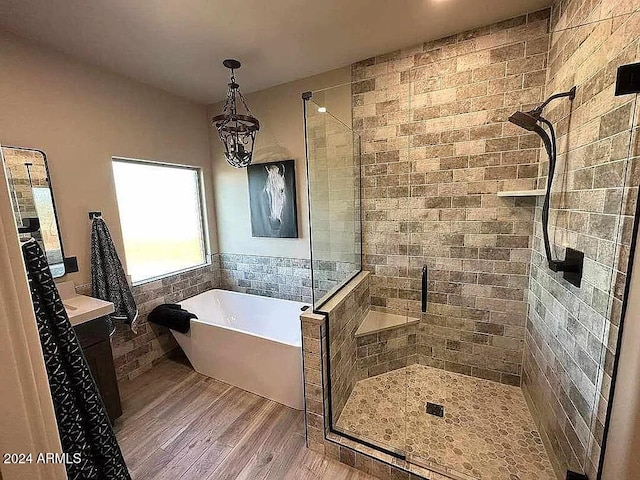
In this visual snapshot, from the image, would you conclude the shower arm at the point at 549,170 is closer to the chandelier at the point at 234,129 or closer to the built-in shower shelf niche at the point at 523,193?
the built-in shower shelf niche at the point at 523,193

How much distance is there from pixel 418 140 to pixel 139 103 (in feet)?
8.55

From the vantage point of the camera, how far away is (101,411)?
2.69 feet

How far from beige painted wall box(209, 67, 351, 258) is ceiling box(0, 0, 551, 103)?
0.99ft

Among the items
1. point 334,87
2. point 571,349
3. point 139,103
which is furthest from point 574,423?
point 139,103

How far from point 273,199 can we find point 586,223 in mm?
2521

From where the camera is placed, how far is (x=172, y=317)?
101 inches

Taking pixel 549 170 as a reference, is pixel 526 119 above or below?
above

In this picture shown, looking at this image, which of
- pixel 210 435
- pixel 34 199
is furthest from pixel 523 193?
pixel 34 199

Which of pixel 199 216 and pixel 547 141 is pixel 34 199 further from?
pixel 547 141

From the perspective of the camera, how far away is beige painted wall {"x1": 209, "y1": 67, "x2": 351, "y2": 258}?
2.61 meters

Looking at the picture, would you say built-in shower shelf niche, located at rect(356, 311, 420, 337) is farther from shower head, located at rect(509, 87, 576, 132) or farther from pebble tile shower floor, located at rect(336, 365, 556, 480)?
shower head, located at rect(509, 87, 576, 132)

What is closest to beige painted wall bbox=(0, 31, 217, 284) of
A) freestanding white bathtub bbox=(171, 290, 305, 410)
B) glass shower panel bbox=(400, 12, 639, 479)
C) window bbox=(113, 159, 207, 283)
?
window bbox=(113, 159, 207, 283)

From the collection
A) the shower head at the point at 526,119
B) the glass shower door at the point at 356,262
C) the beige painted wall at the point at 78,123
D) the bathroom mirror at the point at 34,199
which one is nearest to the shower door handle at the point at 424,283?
the glass shower door at the point at 356,262

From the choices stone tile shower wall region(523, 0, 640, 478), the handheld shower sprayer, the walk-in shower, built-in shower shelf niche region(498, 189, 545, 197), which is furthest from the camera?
built-in shower shelf niche region(498, 189, 545, 197)
